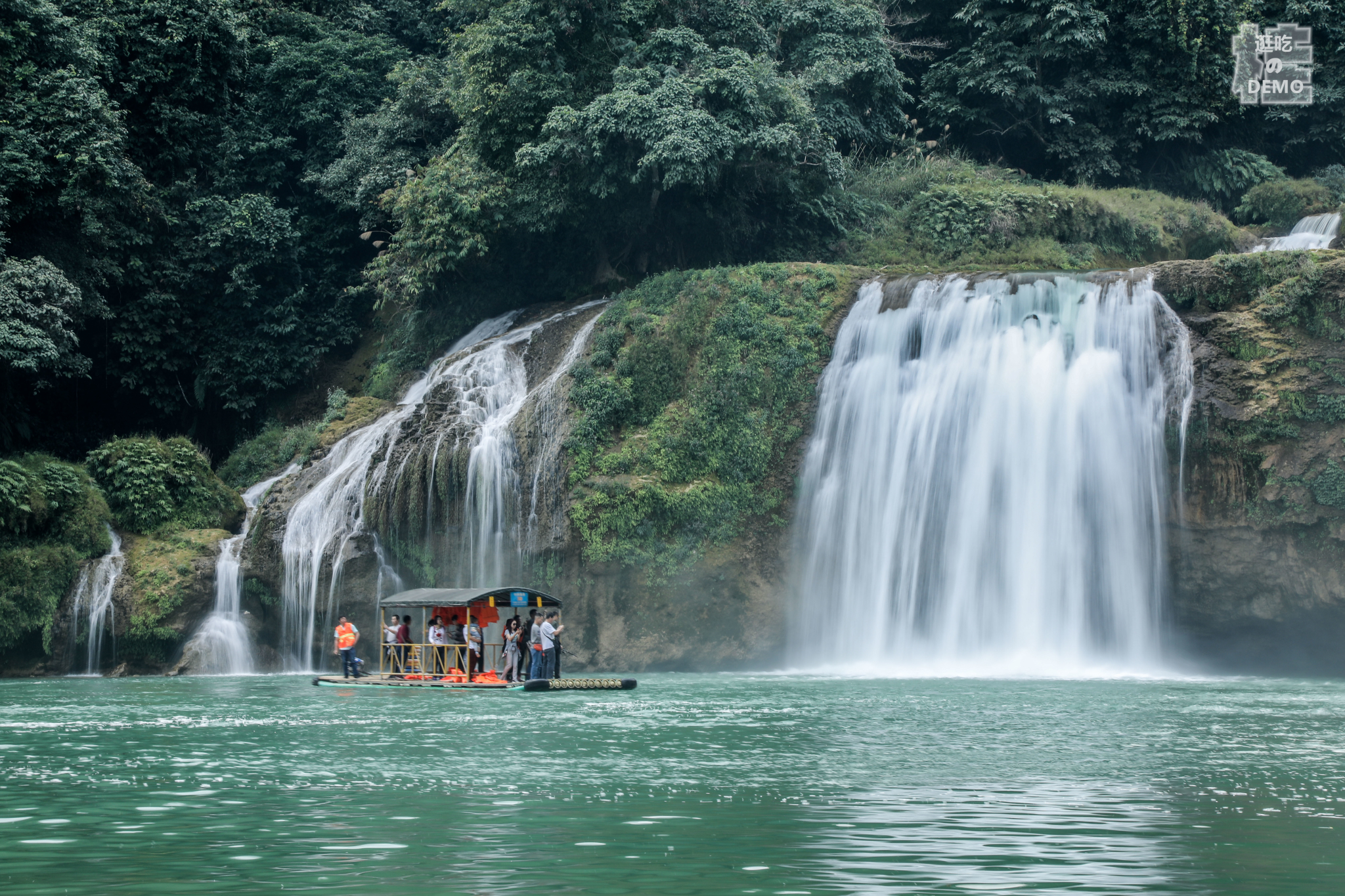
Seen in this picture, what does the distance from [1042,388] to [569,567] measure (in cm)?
1066

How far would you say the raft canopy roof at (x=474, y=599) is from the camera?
22.7 m

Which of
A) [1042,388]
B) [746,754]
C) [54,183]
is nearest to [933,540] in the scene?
[1042,388]

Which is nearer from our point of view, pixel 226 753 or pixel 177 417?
pixel 226 753

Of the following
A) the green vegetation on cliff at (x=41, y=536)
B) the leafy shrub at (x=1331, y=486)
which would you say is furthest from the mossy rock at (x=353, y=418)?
the leafy shrub at (x=1331, y=486)

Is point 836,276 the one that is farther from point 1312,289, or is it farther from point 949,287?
point 1312,289

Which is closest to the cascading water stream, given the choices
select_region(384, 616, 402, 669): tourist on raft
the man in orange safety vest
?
the man in orange safety vest

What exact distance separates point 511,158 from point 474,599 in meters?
16.5

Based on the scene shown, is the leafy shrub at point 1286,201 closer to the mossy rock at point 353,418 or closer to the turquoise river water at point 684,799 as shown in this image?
the turquoise river water at point 684,799

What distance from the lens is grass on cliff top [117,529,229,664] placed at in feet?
92.0

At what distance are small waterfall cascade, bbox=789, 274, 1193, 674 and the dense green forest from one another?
280 inches

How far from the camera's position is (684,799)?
10.0 meters

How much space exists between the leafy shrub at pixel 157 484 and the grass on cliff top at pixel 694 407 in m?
9.43

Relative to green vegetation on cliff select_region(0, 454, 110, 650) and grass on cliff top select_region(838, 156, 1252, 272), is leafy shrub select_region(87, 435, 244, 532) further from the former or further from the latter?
grass on cliff top select_region(838, 156, 1252, 272)

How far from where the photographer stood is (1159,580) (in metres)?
25.8
